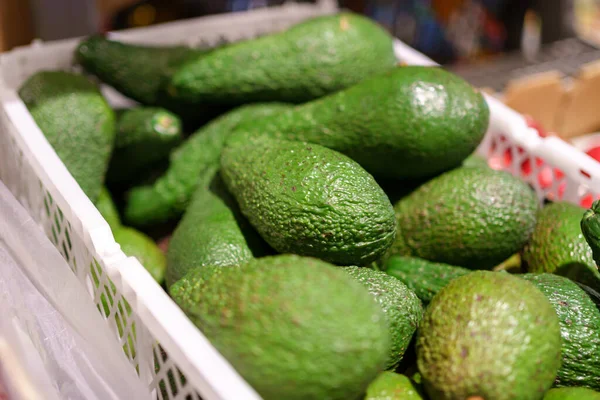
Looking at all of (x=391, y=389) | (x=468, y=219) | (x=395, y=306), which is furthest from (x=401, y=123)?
(x=391, y=389)

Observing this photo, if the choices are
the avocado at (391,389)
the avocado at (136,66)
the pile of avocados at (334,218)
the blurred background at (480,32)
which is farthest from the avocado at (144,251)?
the blurred background at (480,32)

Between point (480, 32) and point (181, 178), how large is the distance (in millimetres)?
2207

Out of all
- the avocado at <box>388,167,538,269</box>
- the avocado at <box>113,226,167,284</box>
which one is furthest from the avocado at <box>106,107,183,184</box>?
the avocado at <box>388,167,538,269</box>

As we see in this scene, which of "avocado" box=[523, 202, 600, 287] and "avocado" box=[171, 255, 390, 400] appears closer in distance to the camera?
"avocado" box=[171, 255, 390, 400]

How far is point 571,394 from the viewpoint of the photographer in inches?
29.1

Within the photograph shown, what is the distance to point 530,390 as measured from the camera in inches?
26.6

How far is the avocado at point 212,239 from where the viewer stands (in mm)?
902

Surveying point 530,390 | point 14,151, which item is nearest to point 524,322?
point 530,390

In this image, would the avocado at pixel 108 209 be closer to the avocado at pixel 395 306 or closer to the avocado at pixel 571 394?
the avocado at pixel 395 306

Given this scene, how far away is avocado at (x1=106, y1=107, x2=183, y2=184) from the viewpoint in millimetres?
1186

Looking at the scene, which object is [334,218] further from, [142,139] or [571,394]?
[142,139]

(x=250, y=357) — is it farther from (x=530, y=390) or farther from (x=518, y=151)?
(x=518, y=151)

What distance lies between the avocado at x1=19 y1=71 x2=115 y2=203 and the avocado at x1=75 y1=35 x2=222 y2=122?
123mm

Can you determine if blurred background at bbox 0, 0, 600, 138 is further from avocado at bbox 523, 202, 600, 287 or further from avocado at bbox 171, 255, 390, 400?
avocado at bbox 171, 255, 390, 400
